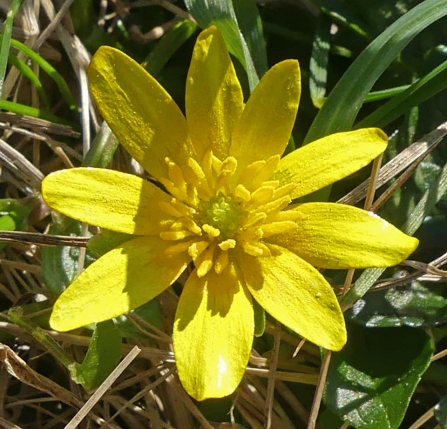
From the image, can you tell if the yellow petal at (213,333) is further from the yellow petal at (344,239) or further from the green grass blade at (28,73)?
the green grass blade at (28,73)

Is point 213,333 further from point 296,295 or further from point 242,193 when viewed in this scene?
point 242,193

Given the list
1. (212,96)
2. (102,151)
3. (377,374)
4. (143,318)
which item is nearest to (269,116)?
(212,96)

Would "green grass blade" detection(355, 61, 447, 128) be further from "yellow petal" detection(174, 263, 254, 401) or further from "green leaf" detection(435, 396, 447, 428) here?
"green leaf" detection(435, 396, 447, 428)

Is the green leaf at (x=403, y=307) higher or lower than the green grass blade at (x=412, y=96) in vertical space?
lower

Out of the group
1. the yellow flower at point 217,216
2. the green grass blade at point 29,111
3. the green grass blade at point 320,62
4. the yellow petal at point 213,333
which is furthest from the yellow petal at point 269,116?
the green grass blade at point 29,111

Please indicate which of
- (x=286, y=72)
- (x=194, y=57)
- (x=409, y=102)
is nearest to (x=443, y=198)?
(x=409, y=102)

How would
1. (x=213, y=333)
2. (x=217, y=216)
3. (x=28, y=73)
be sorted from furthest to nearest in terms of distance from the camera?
1. (x=28, y=73)
2. (x=217, y=216)
3. (x=213, y=333)

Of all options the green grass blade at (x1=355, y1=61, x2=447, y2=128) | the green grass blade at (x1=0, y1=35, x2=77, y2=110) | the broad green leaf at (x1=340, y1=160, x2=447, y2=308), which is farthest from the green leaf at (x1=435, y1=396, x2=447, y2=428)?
the green grass blade at (x1=0, y1=35, x2=77, y2=110)
